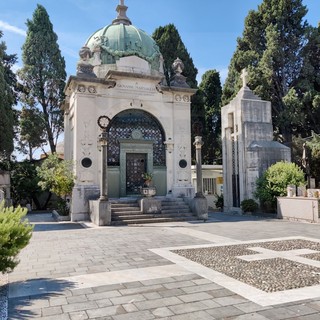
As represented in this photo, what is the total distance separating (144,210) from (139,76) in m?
6.74

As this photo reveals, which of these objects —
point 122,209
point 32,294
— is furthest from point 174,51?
point 32,294

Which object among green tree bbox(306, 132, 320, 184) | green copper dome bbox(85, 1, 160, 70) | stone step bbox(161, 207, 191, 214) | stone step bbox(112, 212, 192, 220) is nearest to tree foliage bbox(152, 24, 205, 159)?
green copper dome bbox(85, 1, 160, 70)

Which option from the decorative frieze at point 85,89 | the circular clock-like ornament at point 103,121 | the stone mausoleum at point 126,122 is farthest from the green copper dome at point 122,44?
the circular clock-like ornament at point 103,121

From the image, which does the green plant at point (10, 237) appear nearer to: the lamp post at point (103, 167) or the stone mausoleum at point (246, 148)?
the lamp post at point (103, 167)

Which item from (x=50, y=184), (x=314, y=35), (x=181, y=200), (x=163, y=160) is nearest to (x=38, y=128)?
(x=50, y=184)

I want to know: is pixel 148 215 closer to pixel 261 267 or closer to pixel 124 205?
pixel 124 205

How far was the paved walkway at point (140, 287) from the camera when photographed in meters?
3.82

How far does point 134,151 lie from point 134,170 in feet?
3.19

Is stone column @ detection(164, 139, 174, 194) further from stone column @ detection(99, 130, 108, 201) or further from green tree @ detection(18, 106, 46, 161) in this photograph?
green tree @ detection(18, 106, 46, 161)

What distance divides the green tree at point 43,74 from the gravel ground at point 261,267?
21.1m

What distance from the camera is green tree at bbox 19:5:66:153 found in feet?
83.8

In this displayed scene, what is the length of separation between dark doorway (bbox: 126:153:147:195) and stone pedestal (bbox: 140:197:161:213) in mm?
2397

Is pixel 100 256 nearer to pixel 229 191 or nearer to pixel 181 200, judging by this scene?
pixel 181 200

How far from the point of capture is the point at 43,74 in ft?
83.8
